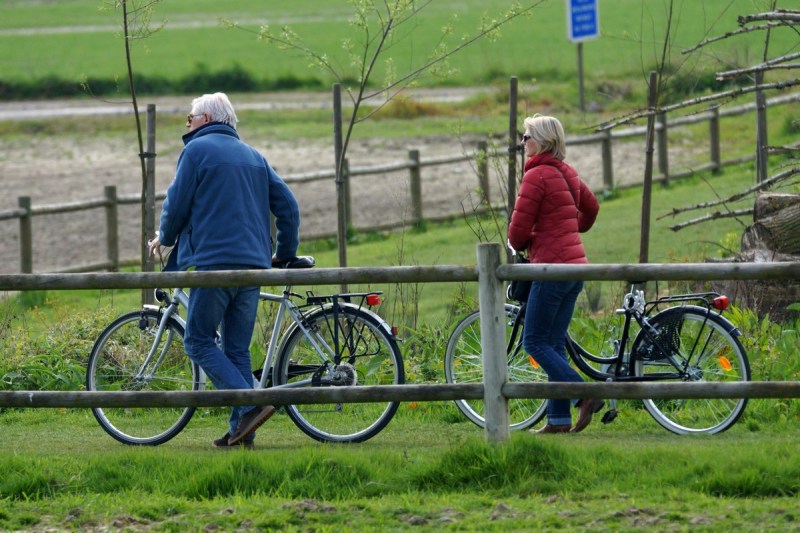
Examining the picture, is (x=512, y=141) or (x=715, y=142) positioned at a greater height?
(x=715, y=142)

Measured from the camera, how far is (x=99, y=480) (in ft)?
21.1

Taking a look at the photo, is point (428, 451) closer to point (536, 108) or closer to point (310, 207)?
point (310, 207)

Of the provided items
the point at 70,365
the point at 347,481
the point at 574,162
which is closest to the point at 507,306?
the point at 347,481

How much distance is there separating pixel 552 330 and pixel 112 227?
9.33 m

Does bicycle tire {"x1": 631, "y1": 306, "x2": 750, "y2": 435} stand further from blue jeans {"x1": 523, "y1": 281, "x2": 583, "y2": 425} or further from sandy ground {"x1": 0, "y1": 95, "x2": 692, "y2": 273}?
sandy ground {"x1": 0, "y1": 95, "x2": 692, "y2": 273}

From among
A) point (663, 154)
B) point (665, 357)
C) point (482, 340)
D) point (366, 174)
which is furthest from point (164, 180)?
point (482, 340)

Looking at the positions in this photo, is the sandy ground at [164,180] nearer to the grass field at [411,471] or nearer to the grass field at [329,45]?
the grass field at [329,45]

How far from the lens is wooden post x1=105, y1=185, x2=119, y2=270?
15406mm

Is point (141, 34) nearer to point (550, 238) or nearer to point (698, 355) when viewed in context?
point (550, 238)

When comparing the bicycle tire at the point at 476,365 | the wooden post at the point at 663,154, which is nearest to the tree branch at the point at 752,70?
the bicycle tire at the point at 476,365

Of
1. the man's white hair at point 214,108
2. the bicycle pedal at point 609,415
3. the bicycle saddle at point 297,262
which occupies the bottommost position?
the bicycle pedal at point 609,415

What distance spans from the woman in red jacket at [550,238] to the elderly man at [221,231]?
4.26 feet

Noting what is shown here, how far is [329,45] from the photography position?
47000 millimetres

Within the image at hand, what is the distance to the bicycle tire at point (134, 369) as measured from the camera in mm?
7441
